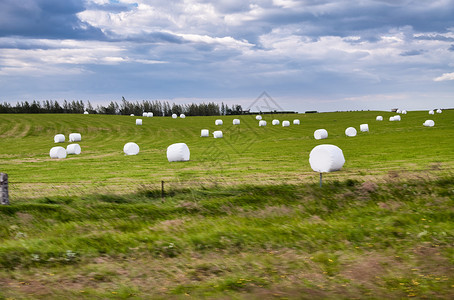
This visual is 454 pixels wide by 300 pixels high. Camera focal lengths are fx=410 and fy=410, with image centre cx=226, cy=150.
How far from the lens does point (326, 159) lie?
26109 mm

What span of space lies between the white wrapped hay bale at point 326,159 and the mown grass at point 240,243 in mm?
9453

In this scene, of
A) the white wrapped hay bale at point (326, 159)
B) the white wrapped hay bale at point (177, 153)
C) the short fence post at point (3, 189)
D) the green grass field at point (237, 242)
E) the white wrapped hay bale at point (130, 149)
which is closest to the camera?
the green grass field at point (237, 242)

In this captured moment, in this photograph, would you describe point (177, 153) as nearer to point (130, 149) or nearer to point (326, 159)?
point (130, 149)

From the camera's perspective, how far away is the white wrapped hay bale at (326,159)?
26.0 meters

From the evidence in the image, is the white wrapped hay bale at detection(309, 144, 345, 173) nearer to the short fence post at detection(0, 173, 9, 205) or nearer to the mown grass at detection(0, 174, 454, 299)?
the mown grass at detection(0, 174, 454, 299)

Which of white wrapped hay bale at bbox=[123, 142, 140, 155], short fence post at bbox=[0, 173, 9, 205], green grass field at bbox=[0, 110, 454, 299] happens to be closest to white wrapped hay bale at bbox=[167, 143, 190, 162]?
white wrapped hay bale at bbox=[123, 142, 140, 155]

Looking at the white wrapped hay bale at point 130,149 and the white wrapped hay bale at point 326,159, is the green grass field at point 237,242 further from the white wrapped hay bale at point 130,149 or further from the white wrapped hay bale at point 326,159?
the white wrapped hay bale at point 130,149

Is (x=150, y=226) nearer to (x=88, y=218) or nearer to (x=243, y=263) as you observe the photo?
(x=88, y=218)

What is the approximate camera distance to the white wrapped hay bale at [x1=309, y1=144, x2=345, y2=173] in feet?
85.4

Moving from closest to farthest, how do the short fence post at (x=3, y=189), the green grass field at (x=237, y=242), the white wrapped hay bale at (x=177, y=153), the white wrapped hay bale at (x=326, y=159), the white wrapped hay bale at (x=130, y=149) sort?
the green grass field at (x=237, y=242) → the short fence post at (x=3, y=189) → the white wrapped hay bale at (x=326, y=159) → the white wrapped hay bale at (x=177, y=153) → the white wrapped hay bale at (x=130, y=149)

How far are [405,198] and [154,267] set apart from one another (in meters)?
9.57

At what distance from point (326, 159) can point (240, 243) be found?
1624 cm

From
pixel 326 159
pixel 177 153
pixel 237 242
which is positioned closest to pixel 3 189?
pixel 237 242

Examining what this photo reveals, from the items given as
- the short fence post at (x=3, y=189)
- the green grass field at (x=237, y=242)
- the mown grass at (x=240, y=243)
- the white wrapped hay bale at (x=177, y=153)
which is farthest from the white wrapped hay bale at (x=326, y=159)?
the short fence post at (x=3, y=189)
